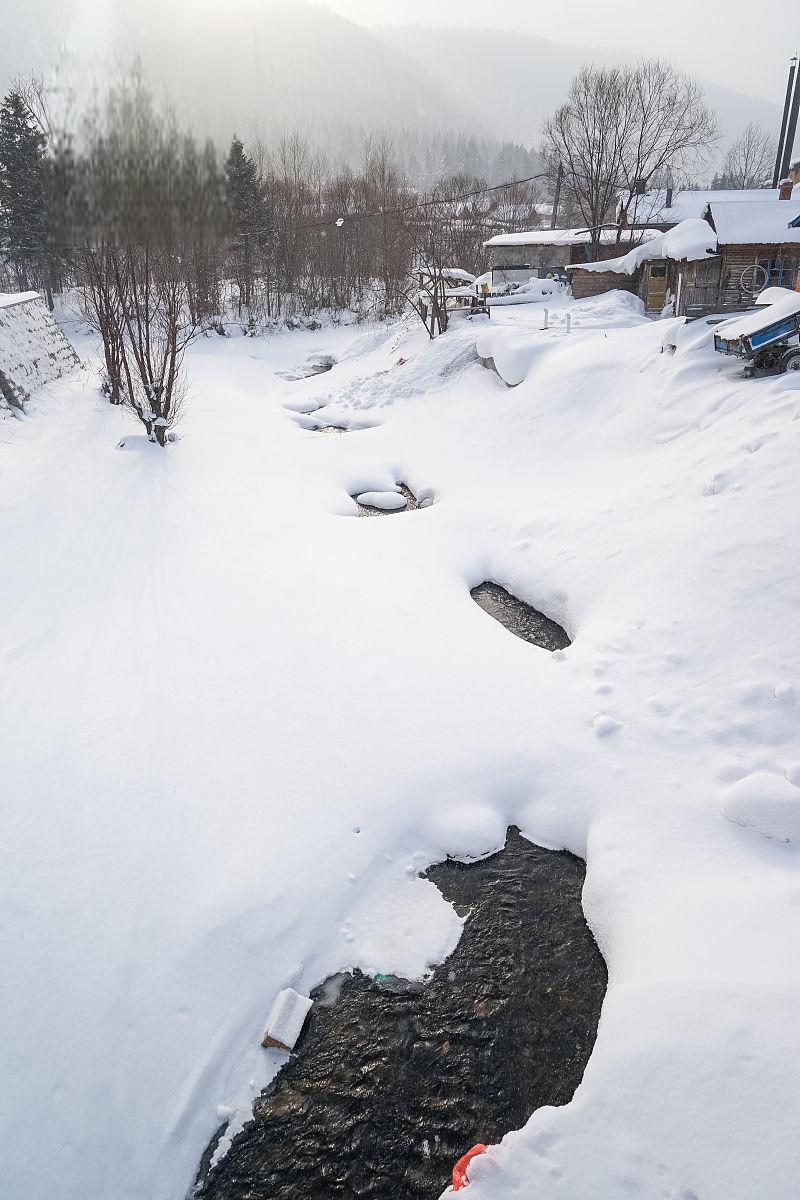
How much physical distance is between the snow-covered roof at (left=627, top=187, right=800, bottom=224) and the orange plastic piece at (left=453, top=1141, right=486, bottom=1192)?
3263 cm

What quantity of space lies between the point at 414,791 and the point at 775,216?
21476 mm

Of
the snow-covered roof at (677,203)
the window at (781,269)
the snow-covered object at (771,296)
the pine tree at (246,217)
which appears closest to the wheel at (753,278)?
the window at (781,269)

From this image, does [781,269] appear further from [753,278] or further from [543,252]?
[543,252]

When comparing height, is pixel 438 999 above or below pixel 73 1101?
below

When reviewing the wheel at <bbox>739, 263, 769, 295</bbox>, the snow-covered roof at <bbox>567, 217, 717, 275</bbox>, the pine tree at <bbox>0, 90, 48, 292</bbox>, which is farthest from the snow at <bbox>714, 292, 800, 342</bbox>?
the pine tree at <bbox>0, 90, 48, 292</bbox>

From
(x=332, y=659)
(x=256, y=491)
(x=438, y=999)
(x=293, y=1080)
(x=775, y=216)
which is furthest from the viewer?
(x=775, y=216)

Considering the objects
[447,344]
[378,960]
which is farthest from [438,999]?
[447,344]

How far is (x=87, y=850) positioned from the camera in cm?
482

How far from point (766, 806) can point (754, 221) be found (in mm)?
20533

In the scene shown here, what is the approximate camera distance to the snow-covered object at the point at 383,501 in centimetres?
1213

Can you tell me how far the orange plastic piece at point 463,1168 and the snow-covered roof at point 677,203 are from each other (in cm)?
3263

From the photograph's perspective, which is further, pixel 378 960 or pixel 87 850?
pixel 87 850

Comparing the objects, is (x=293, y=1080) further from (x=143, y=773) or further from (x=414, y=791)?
(x=143, y=773)

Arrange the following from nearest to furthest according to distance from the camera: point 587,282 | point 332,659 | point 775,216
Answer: point 332,659 < point 775,216 < point 587,282
